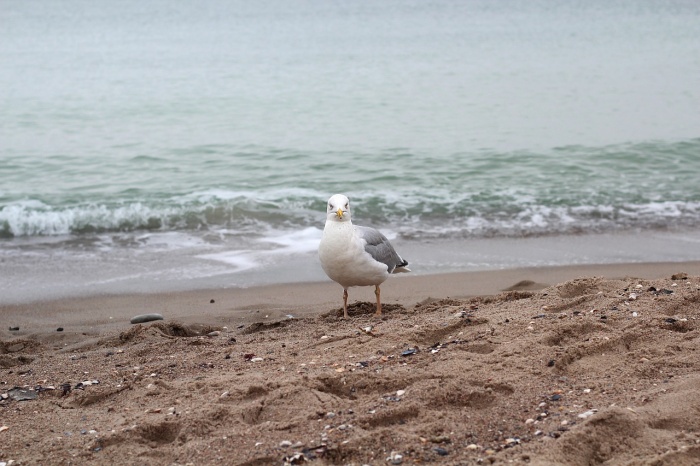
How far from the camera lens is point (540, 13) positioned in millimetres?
40562

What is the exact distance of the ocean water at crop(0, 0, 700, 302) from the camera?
30.1 feet

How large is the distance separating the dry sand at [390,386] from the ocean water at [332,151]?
2570mm

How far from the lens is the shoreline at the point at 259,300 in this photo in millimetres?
6520

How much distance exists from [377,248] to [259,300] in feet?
4.75

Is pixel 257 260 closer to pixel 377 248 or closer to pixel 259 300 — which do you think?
pixel 259 300

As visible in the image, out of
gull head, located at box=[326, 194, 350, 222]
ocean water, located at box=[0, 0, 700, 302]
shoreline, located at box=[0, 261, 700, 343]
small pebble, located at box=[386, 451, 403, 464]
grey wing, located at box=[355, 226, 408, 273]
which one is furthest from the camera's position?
ocean water, located at box=[0, 0, 700, 302]

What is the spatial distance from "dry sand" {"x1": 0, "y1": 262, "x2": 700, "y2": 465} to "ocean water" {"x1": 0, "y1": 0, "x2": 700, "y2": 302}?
2570 millimetres

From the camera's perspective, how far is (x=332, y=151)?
49.7ft

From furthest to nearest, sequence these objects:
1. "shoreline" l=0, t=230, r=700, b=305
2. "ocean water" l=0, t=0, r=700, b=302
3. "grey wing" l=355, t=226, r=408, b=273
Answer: "ocean water" l=0, t=0, r=700, b=302, "shoreline" l=0, t=230, r=700, b=305, "grey wing" l=355, t=226, r=408, b=273

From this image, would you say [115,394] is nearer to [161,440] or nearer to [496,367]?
[161,440]

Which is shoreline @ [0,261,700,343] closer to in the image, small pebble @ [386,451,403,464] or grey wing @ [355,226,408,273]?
grey wing @ [355,226,408,273]

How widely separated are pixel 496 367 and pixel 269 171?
32.5 feet

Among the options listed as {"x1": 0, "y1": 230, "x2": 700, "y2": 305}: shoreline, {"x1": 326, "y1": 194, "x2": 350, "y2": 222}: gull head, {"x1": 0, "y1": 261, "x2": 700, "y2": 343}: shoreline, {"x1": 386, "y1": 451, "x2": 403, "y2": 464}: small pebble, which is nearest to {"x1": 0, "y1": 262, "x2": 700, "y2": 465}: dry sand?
{"x1": 386, "y1": 451, "x2": 403, "y2": 464}: small pebble

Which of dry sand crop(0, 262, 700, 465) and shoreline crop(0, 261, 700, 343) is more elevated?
dry sand crop(0, 262, 700, 465)
